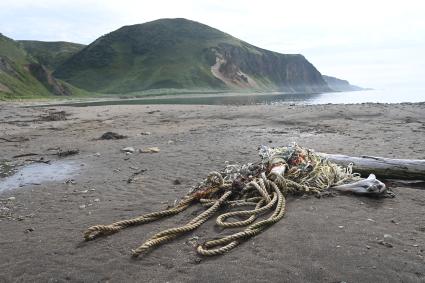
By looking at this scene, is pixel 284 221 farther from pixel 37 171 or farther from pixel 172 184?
pixel 37 171

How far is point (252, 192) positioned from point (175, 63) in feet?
527

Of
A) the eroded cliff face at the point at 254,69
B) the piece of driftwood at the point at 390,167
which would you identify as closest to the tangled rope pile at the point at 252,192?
the piece of driftwood at the point at 390,167

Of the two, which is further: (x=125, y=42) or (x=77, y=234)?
(x=125, y=42)

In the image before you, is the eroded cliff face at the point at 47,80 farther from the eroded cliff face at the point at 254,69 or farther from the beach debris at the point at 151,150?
the beach debris at the point at 151,150

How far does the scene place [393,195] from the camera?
21.8ft

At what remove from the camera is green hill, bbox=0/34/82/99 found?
269 feet

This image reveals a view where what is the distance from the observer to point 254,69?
175000mm

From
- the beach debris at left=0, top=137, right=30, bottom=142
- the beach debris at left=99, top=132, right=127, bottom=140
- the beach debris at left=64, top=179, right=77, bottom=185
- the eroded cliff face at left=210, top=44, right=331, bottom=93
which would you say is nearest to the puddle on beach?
the beach debris at left=64, top=179, right=77, bottom=185

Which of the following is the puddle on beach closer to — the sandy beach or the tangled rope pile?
the sandy beach

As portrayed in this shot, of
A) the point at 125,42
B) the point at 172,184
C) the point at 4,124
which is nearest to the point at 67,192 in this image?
the point at 172,184

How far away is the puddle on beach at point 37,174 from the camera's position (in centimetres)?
924

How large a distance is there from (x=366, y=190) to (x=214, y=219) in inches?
103

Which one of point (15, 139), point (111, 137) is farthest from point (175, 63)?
point (111, 137)

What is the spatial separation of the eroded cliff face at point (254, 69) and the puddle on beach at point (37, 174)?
463ft
